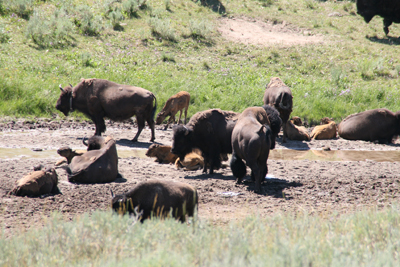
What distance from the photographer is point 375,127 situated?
1440cm

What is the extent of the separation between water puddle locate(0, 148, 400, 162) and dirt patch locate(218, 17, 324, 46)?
13.3 metres

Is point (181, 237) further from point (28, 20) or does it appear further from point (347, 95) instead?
point (28, 20)

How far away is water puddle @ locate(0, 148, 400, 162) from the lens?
35.0ft

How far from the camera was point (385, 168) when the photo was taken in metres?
9.98

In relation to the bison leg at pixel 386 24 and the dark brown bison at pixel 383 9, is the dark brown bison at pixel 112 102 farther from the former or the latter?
the bison leg at pixel 386 24

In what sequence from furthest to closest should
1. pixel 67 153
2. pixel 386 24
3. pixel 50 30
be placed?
1. pixel 386 24
2. pixel 50 30
3. pixel 67 153

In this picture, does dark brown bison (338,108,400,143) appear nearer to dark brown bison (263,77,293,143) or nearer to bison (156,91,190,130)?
dark brown bison (263,77,293,143)

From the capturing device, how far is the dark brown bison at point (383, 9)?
27172 mm

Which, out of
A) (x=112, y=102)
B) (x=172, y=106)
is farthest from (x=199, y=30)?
(x=112, y=102)

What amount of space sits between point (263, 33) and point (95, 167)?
2113 centimetres

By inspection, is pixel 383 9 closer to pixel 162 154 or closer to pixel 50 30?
pixel 50 30

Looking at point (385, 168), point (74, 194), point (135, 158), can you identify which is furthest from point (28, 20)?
point (385, 168)

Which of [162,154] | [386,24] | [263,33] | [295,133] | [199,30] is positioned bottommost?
[162,154]

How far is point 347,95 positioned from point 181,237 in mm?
16257
